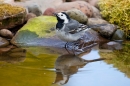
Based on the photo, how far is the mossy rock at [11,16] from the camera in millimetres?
8026

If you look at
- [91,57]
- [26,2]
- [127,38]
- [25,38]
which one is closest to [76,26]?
[91,57]

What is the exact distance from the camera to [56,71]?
5.92m

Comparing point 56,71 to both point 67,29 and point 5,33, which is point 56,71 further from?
point 5,33

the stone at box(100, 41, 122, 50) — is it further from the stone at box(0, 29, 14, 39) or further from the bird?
the stone at box(0, 29, 14, 39)

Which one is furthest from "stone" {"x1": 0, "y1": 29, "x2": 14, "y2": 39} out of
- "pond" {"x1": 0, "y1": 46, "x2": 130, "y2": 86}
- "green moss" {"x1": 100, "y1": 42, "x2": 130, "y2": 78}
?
"green moss" {"x1": 100, "y1": 42, "x2": 130, "y2": 78}

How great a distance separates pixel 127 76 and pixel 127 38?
3154 millimetres

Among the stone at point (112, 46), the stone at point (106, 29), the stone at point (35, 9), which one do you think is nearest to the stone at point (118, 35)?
the stone at point (106, 29)

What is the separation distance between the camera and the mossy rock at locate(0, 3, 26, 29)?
8026mm

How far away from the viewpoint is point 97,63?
Answer: 6.44 meters

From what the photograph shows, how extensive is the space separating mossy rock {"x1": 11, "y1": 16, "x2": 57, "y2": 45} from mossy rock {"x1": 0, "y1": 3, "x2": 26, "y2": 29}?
0.78ft

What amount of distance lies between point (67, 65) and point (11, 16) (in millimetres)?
2429

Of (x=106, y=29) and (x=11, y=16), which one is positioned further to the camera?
(x=106, y=29)

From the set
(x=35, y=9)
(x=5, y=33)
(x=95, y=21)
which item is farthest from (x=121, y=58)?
(x=35, y=9)

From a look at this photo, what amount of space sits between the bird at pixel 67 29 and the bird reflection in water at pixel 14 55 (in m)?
0.89
